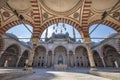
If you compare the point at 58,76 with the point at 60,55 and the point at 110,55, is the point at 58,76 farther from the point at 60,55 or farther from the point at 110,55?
the point at 60,55

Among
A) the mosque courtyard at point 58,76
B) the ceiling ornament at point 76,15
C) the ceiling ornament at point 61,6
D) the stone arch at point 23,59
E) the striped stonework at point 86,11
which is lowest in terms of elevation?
the mosque courtyard at point 58,76

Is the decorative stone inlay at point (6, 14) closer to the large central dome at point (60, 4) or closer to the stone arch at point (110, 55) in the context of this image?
the large central dome at point (60, 4)

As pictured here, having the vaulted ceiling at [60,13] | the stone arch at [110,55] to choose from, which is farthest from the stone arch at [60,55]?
the vaulted ceiling at [60,13]

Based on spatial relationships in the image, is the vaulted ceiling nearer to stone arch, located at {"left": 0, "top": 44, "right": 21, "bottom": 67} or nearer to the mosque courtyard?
the mosque courtyard

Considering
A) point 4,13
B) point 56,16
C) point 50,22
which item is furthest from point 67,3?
point 4,13

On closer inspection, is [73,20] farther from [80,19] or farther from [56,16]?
[56,16]

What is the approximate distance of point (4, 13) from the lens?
10.3m

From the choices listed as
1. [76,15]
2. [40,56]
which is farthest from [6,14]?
[40,56]

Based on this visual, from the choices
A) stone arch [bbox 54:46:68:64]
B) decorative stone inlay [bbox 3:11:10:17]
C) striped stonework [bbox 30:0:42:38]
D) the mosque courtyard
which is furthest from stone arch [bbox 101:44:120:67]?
decorative stone inlay [bbox 3:11:10:17]

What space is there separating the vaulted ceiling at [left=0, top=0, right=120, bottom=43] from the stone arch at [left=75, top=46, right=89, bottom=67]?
67.1ft

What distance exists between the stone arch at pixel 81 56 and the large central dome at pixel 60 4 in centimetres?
2165

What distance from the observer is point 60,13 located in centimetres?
1051

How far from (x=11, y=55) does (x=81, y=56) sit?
17.0 meters

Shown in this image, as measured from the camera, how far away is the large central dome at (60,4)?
9.00 meters
